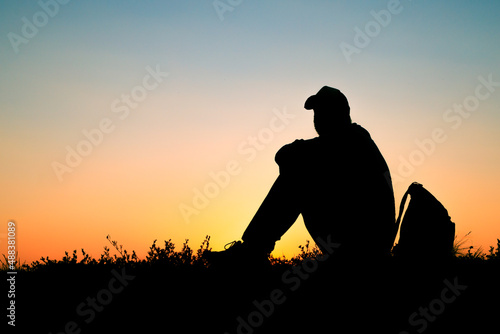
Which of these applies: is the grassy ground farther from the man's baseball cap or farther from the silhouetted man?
the man's baseball cap

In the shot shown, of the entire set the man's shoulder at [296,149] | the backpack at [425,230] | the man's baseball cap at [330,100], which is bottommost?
the backpack at [425,230]

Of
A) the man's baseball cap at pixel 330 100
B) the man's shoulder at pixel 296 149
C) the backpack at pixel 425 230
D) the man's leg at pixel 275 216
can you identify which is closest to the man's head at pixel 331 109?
the man's baseball cap at pixel 330 100

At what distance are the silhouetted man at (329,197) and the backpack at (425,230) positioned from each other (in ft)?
0.60

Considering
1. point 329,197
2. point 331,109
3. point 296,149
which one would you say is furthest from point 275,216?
point 331,109

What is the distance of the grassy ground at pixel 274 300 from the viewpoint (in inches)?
126

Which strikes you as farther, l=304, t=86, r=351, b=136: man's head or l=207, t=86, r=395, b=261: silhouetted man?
l=304, t=86, r=351, b=136: man's head

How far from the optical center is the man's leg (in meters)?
3.75

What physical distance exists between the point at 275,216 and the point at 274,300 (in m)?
0.83

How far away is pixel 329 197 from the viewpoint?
3.61m

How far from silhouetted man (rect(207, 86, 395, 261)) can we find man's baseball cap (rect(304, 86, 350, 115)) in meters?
0.25

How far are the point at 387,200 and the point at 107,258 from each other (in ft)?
14.8

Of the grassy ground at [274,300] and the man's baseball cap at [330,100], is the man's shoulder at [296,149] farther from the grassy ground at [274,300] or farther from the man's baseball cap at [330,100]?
the grassy ground at [274,300]

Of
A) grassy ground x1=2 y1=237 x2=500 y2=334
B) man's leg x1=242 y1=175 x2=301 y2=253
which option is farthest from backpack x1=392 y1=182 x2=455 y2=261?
man's leg x1=242 y1=175 x2=301 y2=253

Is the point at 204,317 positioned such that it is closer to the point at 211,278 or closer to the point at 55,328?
the point at 211,278
